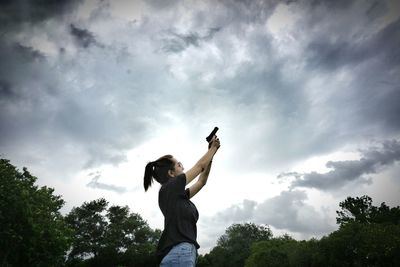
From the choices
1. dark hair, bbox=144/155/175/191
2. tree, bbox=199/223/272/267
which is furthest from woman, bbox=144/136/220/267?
tree, bbox=199/223/272/267

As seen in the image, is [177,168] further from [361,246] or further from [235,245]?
[235,245]

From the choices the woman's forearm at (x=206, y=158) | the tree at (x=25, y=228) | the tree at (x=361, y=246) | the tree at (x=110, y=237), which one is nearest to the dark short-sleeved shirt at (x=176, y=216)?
the woman's forearm at (x=206, y=158)

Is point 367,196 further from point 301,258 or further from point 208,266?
point 208,266

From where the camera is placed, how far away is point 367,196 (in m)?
72.9

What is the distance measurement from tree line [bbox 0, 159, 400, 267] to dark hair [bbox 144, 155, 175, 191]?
29.3 m

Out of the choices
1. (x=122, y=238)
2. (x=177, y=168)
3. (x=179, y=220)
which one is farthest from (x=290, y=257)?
→ (x=179, y=220)

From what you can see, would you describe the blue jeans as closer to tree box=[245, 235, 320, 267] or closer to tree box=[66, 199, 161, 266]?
tree box=[245, 235, 320, 267]

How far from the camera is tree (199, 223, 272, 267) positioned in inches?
3095

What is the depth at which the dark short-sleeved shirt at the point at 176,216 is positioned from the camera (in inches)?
135

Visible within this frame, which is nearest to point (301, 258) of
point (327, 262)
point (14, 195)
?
point (327, 262)

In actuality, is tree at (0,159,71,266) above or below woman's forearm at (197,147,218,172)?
above

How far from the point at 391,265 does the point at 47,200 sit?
144ft

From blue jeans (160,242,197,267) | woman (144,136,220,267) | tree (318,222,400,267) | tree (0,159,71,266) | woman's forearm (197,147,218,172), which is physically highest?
tree (0,159,71,266)

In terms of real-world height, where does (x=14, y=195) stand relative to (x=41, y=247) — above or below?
above
